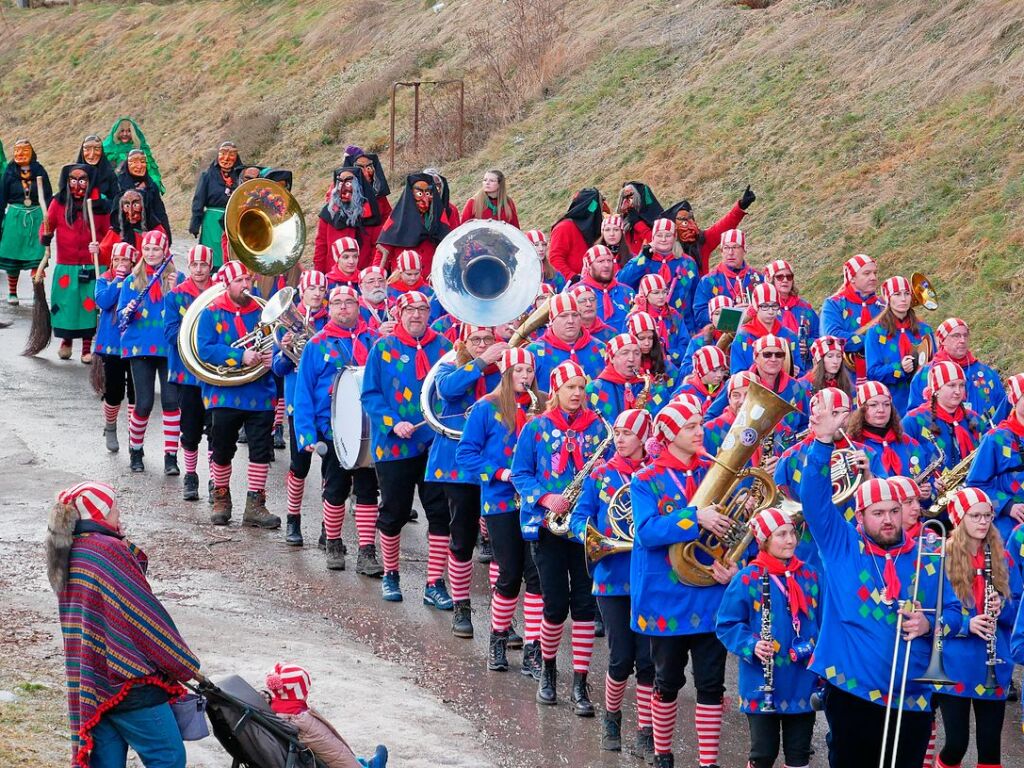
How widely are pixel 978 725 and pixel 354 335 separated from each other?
5.84 m

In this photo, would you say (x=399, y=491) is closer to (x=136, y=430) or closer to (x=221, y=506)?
(x=221, y=506)

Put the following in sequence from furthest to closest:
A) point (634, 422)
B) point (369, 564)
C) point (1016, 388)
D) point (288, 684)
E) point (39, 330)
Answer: point (39, 330)
point (369, 564)
point (1016, 388)
point (634, 422)
point (288, 684)

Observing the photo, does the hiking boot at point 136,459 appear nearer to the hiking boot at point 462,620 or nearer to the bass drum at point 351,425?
the bass drum at point 351,425

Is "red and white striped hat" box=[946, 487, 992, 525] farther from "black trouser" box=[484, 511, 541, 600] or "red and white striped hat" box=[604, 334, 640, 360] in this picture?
"black trouser" box=[484, 511, 541, 600]

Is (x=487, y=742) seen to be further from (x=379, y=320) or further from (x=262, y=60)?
(x=262, y=60)

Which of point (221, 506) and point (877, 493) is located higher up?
point (877, 493)

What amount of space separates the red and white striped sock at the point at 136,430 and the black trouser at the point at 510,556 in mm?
5442

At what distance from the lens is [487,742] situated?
948cm

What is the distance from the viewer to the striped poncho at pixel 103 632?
7.12 meters

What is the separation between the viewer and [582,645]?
33.6 ft

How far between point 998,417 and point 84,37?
3939 centimetres

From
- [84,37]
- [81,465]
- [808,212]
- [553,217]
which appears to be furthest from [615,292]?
[84,37]

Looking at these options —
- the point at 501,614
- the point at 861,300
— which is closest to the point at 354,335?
the point at 501,614

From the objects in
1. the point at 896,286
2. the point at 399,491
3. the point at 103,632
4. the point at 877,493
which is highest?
the point at 896,286
